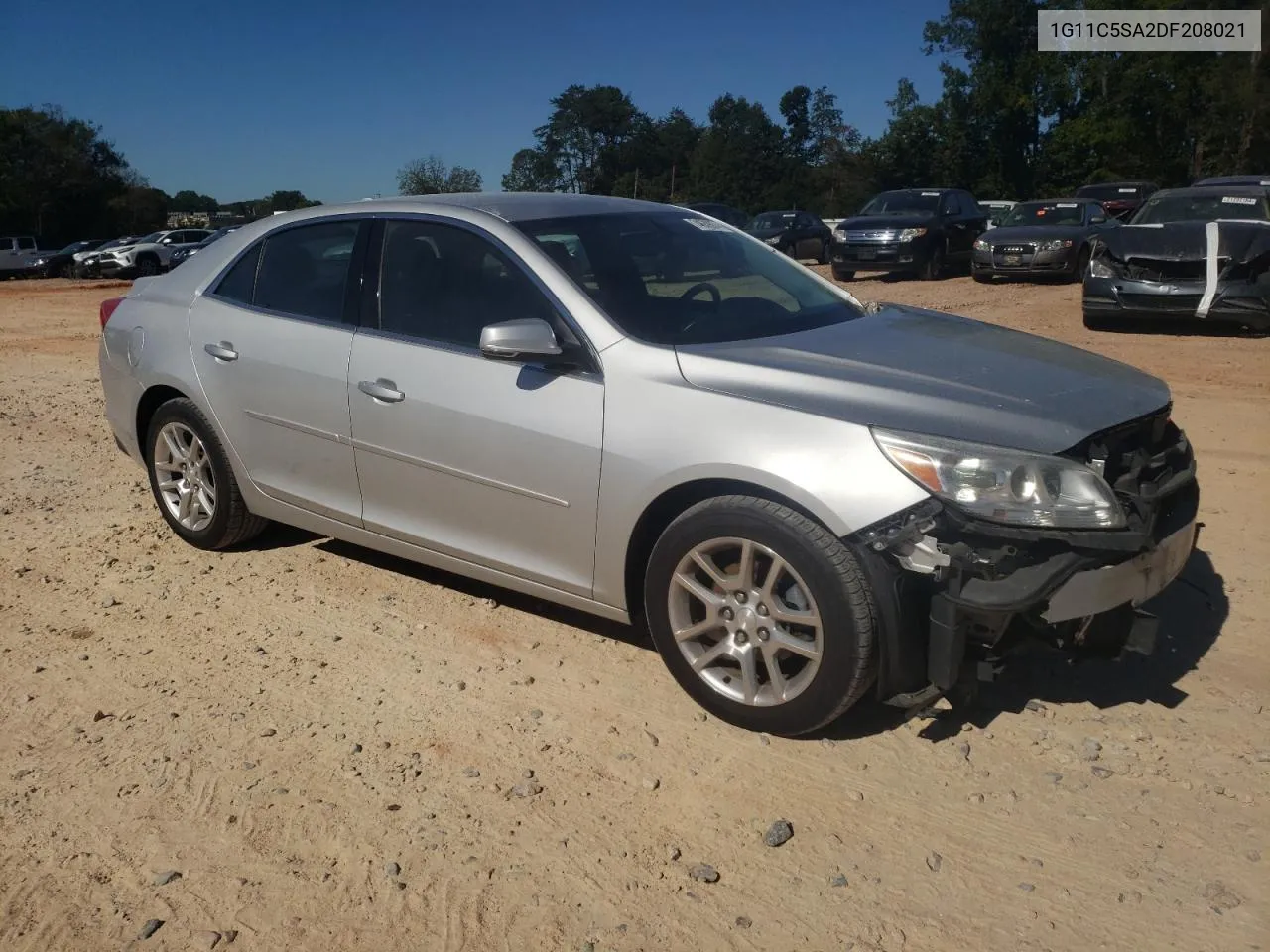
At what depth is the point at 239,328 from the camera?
4777 mm

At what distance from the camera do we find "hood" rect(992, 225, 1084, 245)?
17.0m

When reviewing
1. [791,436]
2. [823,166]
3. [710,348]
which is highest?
[823,166]

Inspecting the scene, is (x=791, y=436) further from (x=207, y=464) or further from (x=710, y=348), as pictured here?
(x=207, y=464)

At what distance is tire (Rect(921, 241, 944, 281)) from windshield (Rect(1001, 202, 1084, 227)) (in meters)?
1.44

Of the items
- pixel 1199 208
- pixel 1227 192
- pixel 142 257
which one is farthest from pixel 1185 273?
pixel 142 257

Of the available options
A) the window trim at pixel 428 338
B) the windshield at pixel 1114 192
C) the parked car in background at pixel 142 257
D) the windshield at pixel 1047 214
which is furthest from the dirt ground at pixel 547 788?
the parked car in background at pixel 142 257

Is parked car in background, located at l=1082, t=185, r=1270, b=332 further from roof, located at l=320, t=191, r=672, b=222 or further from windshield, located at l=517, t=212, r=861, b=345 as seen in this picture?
roof, located at l=320, t=191, r=672, b=222

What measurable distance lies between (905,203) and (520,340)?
18986 millimetres

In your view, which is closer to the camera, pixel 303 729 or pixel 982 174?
pixel 303 729

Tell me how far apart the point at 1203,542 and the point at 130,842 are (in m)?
4.54

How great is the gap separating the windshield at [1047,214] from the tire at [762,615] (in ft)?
53.7

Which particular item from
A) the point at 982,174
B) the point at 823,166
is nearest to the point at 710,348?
the point at 982,174

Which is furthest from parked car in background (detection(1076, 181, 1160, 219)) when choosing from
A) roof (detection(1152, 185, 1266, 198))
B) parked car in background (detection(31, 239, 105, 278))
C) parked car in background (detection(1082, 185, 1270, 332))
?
parked car in background (detection(31, 239, 105, 278))

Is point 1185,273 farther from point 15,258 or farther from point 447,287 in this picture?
point 15,258
